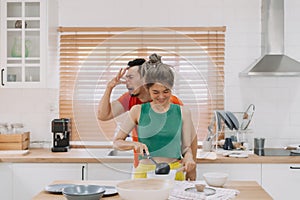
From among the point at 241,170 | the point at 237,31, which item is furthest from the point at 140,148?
the point at 237,31

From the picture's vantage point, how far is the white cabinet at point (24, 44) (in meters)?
3.86

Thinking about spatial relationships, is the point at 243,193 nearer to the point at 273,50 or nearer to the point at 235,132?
the point at 235,132

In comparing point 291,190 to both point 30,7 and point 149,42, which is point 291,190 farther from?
point 30,7

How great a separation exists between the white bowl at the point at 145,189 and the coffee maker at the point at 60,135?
1.84 m

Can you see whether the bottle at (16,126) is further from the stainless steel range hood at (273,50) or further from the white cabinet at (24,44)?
the stainless steel range hood at (273,50)

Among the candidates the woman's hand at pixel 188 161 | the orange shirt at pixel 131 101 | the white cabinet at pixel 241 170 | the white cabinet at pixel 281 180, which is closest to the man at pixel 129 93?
the orange shirt at pixel 131 101

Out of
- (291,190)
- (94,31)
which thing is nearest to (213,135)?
(291,190)

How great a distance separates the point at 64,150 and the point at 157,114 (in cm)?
188

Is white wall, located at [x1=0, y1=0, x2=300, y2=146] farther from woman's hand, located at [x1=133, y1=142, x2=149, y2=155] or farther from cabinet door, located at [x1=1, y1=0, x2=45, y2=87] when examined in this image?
woman's hand, located at [x1=133, y1=142, x2=149, y2=155]

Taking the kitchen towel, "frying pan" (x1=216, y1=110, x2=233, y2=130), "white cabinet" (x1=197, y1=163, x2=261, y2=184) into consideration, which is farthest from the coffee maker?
the kitchen towel

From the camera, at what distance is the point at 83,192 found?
7.19 feet

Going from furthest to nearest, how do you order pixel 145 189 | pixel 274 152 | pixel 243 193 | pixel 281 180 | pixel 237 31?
pixel 237 31
pixel 274 152
pixel 281 180
pixel 243 193
pixel 145 189

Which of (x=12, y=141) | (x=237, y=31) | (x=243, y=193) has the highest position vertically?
(x=237, y=31)

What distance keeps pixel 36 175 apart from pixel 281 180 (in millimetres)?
1864
